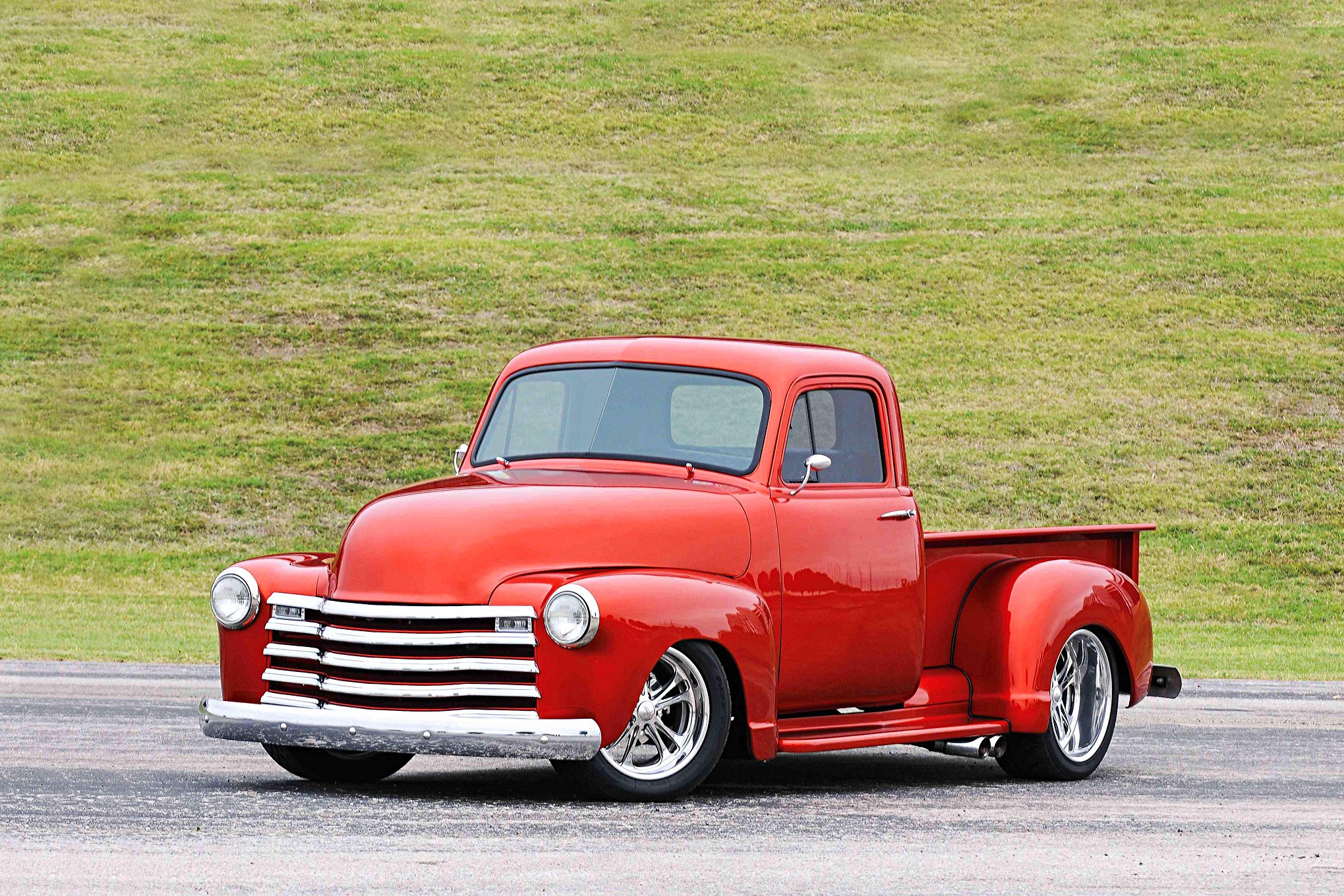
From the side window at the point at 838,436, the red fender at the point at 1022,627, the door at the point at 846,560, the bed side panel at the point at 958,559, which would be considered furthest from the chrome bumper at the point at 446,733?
the red fender at the point at 1022,627

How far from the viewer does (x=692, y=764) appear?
880 cm

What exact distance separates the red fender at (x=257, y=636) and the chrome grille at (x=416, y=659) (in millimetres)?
266

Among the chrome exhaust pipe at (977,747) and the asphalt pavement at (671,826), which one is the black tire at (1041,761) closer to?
the chrome exhaust pipe at (977,747)

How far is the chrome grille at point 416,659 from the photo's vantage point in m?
8.47

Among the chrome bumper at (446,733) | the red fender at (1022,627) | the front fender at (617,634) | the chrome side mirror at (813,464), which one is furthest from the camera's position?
the red fender at (1022,627)

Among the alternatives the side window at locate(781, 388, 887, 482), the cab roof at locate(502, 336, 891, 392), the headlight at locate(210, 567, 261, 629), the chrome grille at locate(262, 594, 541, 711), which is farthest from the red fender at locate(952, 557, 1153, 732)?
the headlight at locate(210, 567, 261, 629)

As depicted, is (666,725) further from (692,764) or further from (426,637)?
(426,637)

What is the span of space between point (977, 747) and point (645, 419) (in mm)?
2612

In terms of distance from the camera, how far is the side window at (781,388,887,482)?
998cm

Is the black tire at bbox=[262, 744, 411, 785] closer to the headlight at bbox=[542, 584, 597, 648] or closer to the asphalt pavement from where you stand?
the asphalt pavement

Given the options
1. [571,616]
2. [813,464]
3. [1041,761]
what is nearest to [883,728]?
[1041,761]

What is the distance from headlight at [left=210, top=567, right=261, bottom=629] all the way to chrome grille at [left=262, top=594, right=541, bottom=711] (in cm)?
41

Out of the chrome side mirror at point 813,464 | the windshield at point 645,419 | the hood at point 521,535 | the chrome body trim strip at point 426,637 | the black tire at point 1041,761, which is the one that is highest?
the windshield at point 645,419

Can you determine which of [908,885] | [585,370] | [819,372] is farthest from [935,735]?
[908,885]
